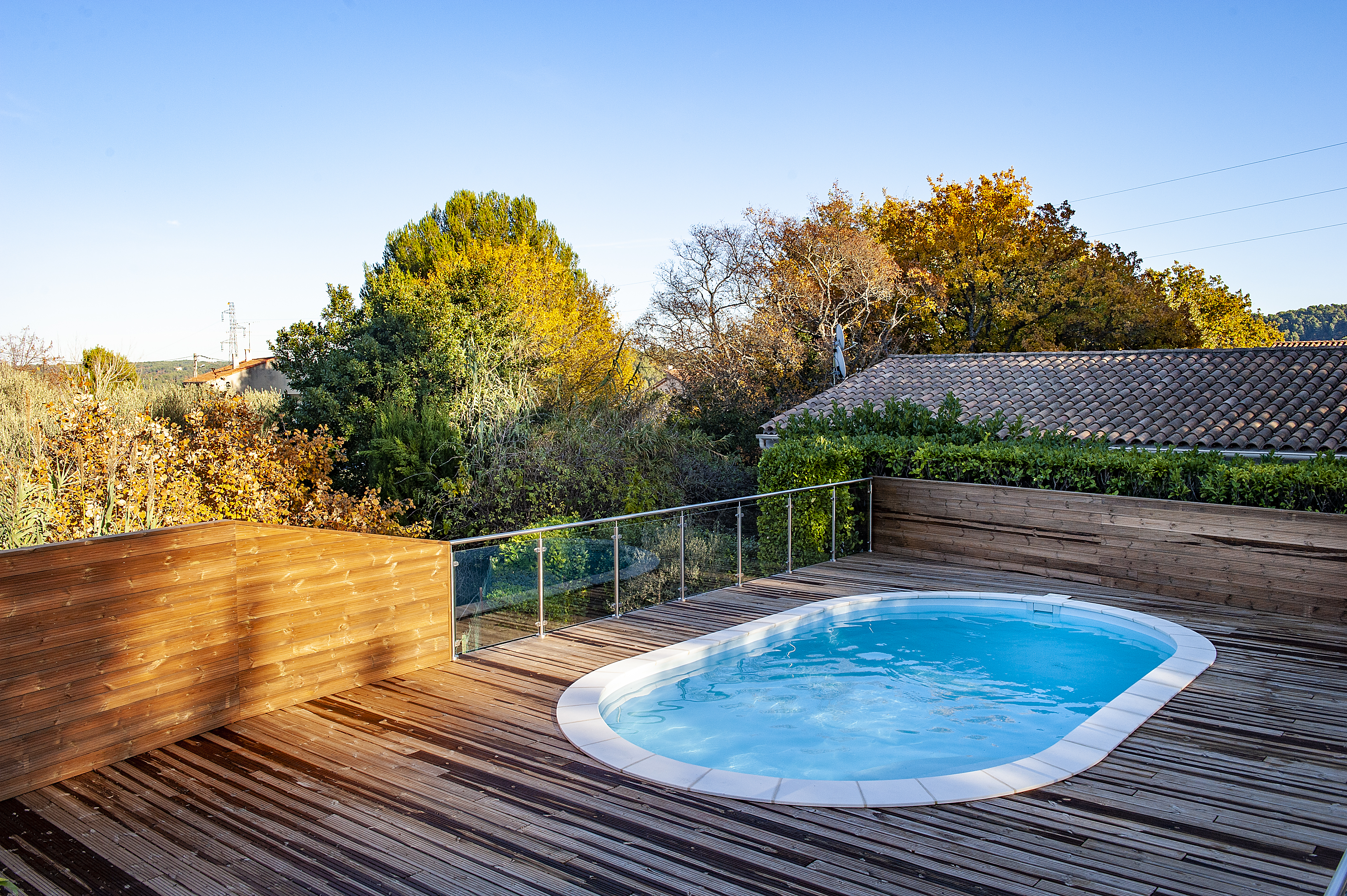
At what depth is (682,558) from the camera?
845cm

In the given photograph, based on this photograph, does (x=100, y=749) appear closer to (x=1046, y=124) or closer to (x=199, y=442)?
(x=199, y=442)

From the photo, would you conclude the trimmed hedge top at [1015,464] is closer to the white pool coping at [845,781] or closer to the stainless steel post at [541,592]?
the white pool coping at [845,781]

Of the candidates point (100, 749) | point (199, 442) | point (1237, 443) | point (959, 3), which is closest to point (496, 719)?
point (100, 749)

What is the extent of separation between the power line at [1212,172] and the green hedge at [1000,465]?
19823 millimetres

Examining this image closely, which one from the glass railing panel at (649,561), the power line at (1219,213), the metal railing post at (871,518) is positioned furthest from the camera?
the power line at (1219,213)

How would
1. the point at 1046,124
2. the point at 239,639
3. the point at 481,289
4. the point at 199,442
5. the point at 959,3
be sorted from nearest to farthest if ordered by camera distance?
the point at 239,639
the point at 199,442
the point at 959,3
the point at 481,289
the point at 1046,124

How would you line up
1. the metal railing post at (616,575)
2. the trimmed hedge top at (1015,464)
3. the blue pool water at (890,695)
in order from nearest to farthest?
the blue pool water at (890,695) < the metal railing post at (616,575) < the trimmed hedge top at (1015,464)

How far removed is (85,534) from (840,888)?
28.5 ft

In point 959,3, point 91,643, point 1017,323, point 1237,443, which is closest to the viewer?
point 91,643

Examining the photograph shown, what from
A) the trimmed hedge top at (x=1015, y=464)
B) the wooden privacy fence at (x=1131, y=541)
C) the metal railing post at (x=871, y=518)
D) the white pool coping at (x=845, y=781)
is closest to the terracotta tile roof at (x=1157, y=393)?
the trimmed hedge top at (x=1015, y=464)

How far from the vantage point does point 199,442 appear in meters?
11.2

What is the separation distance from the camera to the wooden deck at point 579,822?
10.7 feet

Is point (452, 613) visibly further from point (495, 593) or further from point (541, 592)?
point (541, 592)

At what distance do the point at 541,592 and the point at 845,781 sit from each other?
330 centimetres
